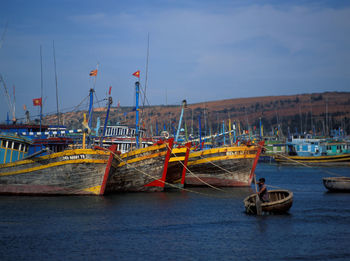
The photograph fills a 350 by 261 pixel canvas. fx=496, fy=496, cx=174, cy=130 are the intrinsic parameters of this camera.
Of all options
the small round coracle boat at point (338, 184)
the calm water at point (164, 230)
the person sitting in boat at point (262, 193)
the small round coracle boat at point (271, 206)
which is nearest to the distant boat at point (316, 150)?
the small round coracle boat at point (338, 184)

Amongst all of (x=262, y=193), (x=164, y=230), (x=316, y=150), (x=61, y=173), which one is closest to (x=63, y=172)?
(x=61, y=173)

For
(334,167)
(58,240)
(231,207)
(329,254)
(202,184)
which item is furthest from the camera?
(334,167)

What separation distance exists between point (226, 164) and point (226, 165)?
0.30 ft

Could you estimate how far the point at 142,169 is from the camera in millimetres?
35344

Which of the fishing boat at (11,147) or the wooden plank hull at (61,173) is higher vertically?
the fishing boat at (11,147)

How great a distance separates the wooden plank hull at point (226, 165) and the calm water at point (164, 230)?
7.96 m

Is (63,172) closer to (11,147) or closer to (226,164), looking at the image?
(11,147)

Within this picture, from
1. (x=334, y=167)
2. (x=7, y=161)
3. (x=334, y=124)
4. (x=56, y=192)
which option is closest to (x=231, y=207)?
(x=56, y=192)

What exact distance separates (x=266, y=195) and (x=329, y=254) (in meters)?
8.21

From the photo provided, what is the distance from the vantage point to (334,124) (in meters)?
164

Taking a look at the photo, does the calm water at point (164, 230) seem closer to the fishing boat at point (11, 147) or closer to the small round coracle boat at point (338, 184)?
the fishing boat at point (11, 147)

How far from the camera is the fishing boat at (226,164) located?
41.1 m

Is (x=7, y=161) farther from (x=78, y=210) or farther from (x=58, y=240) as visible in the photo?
(x=58, y=240)

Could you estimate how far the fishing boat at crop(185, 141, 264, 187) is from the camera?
4109cm
